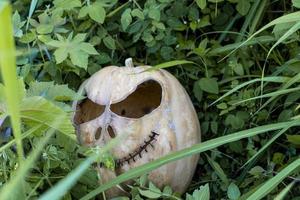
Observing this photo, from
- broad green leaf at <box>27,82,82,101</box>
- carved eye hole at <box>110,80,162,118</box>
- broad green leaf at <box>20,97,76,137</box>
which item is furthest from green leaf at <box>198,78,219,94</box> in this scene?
broad green leaf at <box>20,97,76,137</box>

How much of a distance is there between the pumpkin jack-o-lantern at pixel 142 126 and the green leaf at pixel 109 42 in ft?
0.54

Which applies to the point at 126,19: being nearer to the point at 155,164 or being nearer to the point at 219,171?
the point at 219,171

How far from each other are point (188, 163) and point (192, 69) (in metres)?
0.31

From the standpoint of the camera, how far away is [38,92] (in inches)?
56.6

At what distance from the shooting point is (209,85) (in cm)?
177

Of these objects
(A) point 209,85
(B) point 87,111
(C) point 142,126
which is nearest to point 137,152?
(C) point 142,126

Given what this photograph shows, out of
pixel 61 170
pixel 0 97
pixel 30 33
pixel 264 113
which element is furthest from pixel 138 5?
pixel 0 97

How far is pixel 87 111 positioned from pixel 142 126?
0.20 meters

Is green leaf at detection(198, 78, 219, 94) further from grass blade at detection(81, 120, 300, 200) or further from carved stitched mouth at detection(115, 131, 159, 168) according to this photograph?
grass blade at detection(81, 120, 300, 200)

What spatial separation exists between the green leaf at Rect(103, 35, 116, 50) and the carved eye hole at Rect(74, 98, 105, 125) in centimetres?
18

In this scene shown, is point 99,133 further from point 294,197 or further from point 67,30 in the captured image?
point 294,197

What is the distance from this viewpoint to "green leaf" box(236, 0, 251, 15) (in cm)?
180

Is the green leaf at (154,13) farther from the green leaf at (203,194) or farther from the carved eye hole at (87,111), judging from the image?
the green leaf at (203,194)

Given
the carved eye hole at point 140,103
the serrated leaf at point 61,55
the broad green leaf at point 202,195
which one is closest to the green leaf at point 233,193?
the broad green leaf at point 202,195
